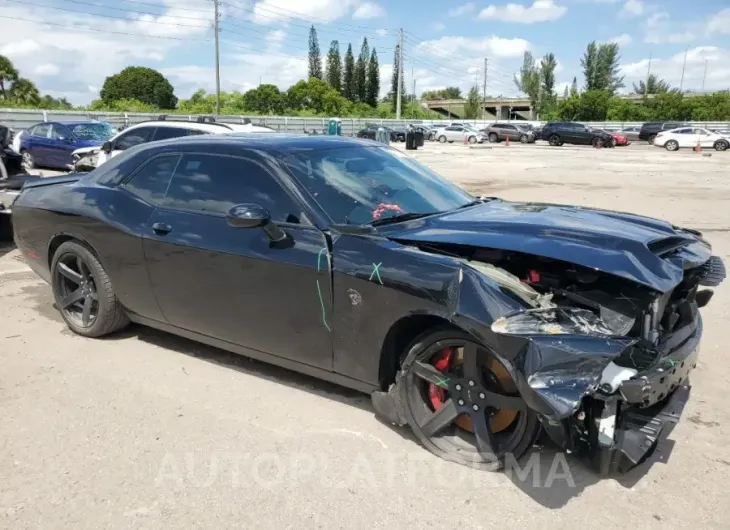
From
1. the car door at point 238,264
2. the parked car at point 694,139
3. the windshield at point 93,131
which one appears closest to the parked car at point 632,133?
the parked car at point 694,139

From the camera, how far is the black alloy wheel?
292 cm

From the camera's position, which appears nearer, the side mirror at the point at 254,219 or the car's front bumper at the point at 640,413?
the car's front bumper at the point at 640,413

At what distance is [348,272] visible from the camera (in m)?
3.24

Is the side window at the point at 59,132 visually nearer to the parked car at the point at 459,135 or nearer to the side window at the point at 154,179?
the side window at the point at 154,179

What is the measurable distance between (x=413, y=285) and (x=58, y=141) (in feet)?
53.0

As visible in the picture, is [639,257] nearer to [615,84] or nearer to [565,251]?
[565,251]

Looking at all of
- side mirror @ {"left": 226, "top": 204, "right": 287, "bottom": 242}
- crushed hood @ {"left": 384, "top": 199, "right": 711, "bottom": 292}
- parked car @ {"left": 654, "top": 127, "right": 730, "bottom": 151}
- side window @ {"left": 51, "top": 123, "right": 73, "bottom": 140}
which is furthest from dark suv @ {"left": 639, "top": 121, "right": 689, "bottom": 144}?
side mirror @ {"left": 226, "top": 204, "right": 287, "bottom": 242}

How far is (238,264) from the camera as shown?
367cm

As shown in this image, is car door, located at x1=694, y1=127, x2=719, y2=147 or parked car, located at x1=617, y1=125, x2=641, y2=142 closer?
car door, located at x1=694, y1=127, x2=719, y2=147

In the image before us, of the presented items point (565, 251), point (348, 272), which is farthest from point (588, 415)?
point (348, 272)

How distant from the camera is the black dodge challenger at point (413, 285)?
274cm

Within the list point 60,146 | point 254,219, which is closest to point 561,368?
point 254,219

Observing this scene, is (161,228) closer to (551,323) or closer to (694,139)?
(551,323)

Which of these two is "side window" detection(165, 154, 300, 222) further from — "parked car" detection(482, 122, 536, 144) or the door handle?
"parked car" detection(482, 122, 536, 144)
